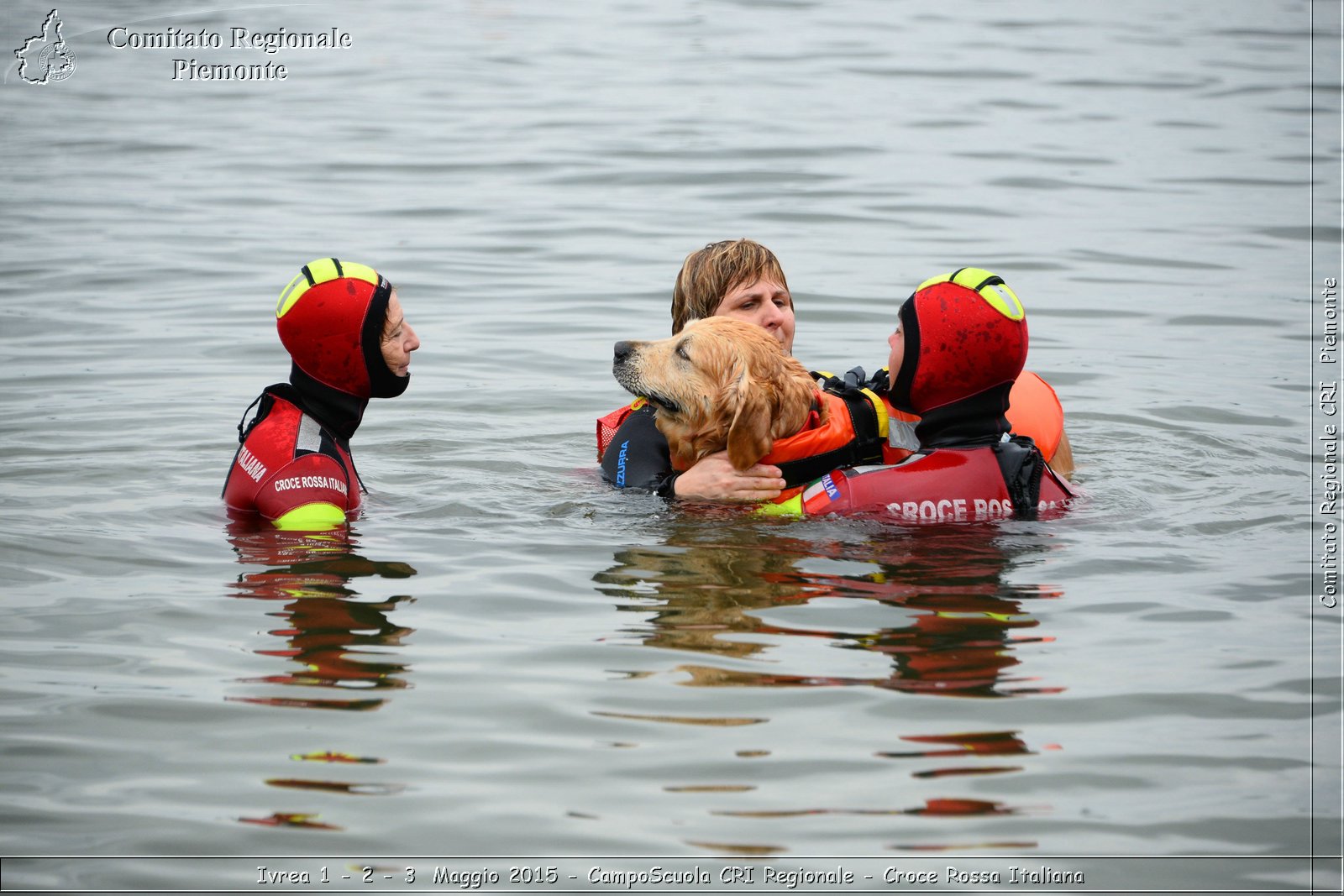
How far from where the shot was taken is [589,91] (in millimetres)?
25203

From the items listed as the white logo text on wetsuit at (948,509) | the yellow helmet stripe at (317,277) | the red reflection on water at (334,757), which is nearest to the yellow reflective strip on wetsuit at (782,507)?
the white logo text on wetsuit at (948,509)

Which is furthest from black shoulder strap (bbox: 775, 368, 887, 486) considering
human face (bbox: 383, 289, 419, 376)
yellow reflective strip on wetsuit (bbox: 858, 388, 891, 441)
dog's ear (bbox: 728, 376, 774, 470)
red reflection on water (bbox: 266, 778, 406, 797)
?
red reflection on water (bbox: 266, 778, 406, 797)

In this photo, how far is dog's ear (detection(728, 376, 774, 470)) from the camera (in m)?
7.38

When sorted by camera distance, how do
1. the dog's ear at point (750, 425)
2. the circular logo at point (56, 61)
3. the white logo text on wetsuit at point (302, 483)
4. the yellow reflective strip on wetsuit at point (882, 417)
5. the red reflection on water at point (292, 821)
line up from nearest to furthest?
the red reflection on water at point (292, 821) < the white logo text on wetsuit at point (302, 483) < the dog's ear at point (750, 425) < the yellow reflective strip on wetsuit at point (882, 417) < the circular logo at point (56, 61)

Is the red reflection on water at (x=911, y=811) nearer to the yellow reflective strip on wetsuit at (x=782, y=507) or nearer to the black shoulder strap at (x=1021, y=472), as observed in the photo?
the black shoulder strap at (x=1021, y=472)

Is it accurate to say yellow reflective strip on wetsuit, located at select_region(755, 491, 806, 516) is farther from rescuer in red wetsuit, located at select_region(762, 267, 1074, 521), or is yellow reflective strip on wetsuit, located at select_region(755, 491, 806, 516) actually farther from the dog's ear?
the dog's ear

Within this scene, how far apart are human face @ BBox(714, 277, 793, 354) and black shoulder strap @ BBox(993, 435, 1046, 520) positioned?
1434 millimetres

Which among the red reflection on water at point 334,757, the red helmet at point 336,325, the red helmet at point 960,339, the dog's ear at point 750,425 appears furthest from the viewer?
the dog's ear at point 750,425

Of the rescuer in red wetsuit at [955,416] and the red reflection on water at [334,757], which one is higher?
the rescuer in red wetsuit at [955,416]

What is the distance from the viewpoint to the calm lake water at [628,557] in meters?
4.74

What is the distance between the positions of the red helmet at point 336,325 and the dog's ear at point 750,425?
176 cm

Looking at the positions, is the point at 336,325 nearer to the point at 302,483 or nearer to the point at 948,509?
the point at 302,483

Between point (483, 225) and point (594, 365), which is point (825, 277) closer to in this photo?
point (594, 365)

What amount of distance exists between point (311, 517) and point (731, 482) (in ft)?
6.80
